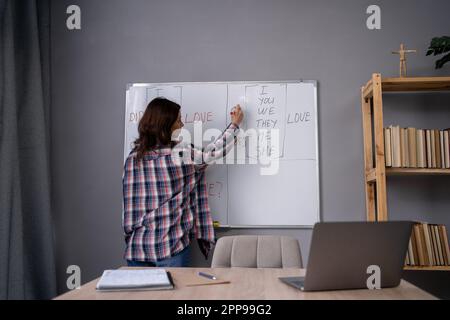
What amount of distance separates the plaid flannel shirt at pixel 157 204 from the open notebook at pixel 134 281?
0.88 m

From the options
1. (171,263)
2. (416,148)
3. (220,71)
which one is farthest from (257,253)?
(220,71)

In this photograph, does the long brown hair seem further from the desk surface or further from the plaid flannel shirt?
the desk surface

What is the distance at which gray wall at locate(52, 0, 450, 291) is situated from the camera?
9.93ft

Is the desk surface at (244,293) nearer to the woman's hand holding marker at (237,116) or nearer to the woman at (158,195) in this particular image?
the woman at (158,195)

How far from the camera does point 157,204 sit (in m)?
2.47

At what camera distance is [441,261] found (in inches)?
106

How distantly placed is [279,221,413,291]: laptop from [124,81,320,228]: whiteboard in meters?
1.58

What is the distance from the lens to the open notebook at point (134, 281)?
1361 mm

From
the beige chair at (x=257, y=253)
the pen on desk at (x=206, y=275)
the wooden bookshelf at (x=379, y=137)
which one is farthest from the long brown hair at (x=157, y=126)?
the wooden bookshelf at (x=379, y=137)

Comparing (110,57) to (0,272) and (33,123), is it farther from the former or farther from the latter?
(0,272)

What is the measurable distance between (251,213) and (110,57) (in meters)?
1.43
